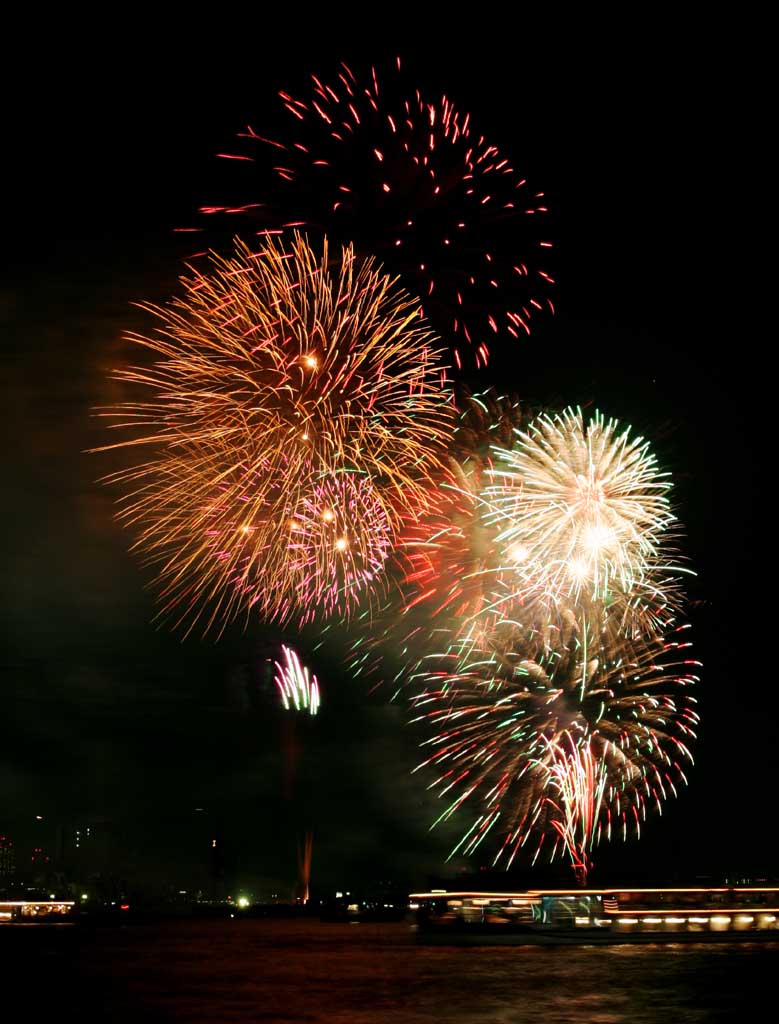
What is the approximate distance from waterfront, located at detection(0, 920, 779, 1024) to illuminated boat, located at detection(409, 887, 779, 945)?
2656mm

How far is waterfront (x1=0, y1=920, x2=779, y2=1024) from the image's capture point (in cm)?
1795

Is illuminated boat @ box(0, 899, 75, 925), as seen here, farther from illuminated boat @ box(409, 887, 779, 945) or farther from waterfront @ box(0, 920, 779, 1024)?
illuminated boat @ box(409, 887, 779, 945)

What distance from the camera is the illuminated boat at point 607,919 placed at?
132 feet

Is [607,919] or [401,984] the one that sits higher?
[607,919]

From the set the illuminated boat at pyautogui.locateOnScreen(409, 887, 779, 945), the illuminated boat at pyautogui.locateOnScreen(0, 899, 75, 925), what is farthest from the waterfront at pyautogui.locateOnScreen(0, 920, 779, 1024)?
the illuminated boat at pyautogui.locateOnScreen(0, 899, 75, 925)

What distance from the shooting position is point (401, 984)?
77.5 feet

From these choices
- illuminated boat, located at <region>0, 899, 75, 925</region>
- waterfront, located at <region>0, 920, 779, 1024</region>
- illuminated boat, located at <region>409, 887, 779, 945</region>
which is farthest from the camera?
illuminated boat, located at <region>0, 899, 75, 925</region>

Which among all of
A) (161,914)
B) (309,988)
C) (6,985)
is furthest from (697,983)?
(161,914)

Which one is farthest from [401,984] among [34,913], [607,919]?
[34,913]

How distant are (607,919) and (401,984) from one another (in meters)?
20.2

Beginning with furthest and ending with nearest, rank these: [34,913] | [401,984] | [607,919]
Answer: [34,913], [607,919], [401,984]

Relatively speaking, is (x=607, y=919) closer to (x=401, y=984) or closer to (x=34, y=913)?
(x=401, y=984)

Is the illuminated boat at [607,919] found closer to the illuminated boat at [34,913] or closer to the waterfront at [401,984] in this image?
the waterfront at [401,984]

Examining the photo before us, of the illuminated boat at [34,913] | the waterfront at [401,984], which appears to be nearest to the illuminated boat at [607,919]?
the waterfront at [401,984]
